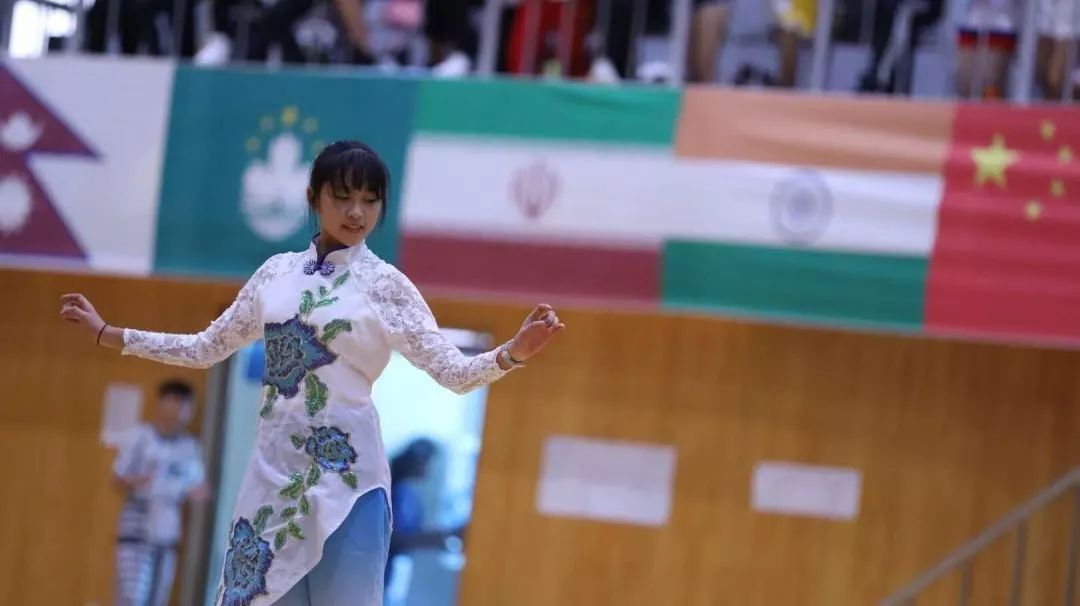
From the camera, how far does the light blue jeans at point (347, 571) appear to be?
8.82ft

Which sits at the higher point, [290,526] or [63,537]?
[290,526]

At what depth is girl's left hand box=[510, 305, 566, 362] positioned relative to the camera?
2.63 meters

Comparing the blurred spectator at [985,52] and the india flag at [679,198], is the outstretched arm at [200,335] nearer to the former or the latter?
the india flag at [679,198]

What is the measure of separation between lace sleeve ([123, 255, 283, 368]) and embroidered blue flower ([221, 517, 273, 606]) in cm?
39

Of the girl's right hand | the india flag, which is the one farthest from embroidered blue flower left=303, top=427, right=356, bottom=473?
the india flag

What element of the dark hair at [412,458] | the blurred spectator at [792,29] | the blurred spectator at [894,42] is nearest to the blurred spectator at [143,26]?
the dark hair at [412,458]

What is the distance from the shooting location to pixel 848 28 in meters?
6.52

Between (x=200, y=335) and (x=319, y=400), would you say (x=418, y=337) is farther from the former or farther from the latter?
(x=200, y=335)

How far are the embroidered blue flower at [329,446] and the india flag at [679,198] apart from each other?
3.01 metres

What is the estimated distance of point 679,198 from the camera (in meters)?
5.62

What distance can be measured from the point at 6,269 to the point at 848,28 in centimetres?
432

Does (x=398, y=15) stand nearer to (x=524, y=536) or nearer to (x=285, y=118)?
(x=285, y=118)

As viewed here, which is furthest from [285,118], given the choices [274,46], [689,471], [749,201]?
[689,471]

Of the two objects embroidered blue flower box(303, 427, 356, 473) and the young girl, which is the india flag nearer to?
the young girl
